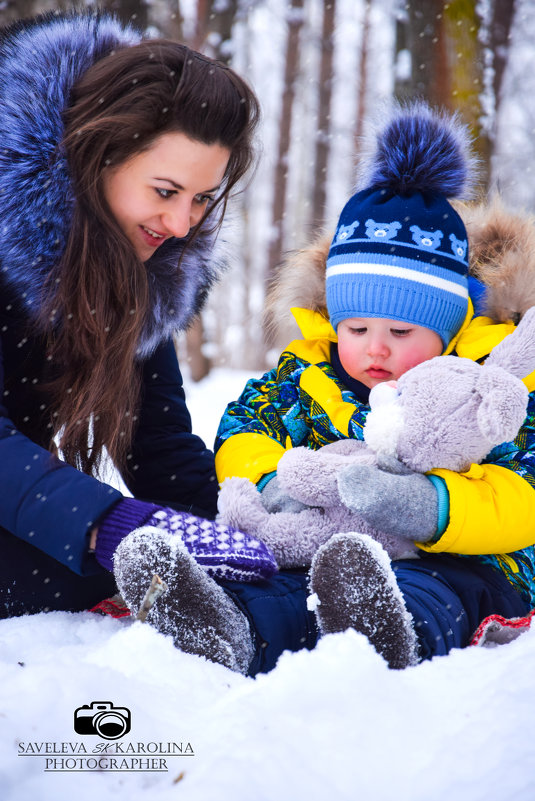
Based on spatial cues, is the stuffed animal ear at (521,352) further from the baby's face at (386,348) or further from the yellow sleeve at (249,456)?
the yellow sleeve at (249,456)

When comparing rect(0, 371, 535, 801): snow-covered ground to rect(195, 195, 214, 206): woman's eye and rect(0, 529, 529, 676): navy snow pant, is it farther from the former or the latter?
rect(195, 195, 214, 206): woman's eye

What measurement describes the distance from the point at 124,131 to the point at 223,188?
51cm

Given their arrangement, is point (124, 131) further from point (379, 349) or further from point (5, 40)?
point (379, 349)

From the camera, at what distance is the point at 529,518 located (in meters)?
1.60

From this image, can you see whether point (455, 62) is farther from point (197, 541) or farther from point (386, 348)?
point (197, 541)

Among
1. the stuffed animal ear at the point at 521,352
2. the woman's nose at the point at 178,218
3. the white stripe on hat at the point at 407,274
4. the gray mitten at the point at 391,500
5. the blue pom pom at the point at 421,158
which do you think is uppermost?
the blue pom pom at the point at 421,158

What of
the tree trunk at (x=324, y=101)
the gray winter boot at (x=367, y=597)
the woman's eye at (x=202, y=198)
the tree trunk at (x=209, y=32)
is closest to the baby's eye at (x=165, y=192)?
the woman's eye at (x=202, y=198)

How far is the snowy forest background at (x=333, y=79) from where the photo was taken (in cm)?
450

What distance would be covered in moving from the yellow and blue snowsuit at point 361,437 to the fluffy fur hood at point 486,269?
0.24ft

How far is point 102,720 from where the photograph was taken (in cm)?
96

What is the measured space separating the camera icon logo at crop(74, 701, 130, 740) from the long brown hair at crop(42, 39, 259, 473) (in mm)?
1002

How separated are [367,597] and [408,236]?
3.74 feet

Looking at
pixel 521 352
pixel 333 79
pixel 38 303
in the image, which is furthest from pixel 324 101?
pixel 521 352

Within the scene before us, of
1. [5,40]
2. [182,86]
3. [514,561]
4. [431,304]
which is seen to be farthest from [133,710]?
[5,40]
